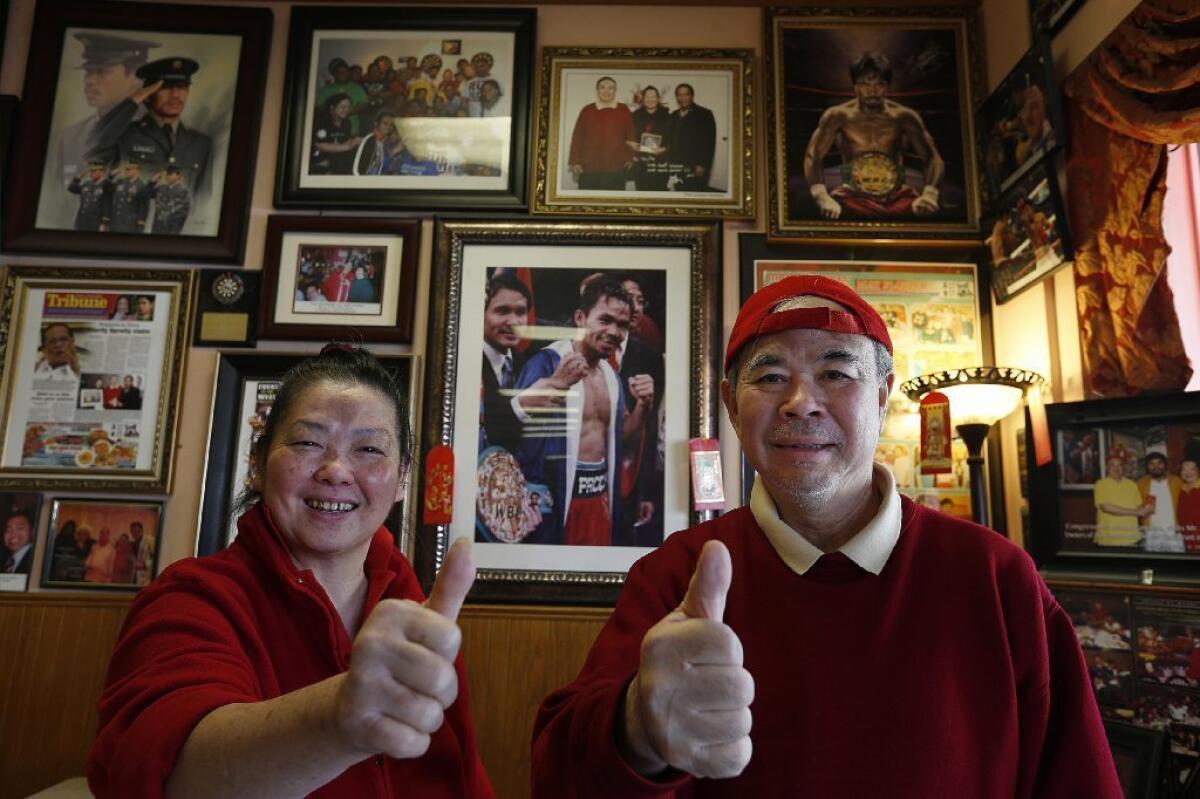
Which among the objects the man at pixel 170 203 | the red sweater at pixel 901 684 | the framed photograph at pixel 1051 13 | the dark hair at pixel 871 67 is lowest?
the red sweater at pixel 901 684

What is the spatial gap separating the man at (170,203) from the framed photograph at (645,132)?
1.25 m

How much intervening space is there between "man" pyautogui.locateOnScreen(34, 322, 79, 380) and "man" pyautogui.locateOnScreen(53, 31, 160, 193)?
56 cm

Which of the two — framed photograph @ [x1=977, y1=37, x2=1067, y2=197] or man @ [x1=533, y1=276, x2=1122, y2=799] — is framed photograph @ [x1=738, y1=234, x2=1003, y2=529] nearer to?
framed photograph @ [x1=977, y1=37, x2=1067, y2=197]

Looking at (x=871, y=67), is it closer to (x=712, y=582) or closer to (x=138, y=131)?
(x=712, y=582)

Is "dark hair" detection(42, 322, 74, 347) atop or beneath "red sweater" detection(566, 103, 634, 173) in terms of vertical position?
beneath

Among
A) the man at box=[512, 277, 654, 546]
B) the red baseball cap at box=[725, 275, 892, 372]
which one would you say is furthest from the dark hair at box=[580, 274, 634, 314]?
the red baseball cap at box=[725, 275, 892, 372]

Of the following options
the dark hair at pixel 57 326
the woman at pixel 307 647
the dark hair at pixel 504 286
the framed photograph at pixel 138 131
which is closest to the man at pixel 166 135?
the framed photograph at pixel 138 131

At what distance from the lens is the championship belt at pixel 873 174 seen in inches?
101

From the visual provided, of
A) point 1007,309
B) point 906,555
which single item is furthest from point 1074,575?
point 906,555

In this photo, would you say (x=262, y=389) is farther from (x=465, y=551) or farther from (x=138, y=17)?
(x=465, y=551)

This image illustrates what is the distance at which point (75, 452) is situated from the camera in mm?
2492

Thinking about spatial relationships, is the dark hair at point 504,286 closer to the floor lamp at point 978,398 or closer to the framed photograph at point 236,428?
the framed photograph at point 236,428

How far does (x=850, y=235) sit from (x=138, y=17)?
271 cm

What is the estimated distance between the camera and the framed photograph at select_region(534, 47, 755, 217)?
2590 mm
